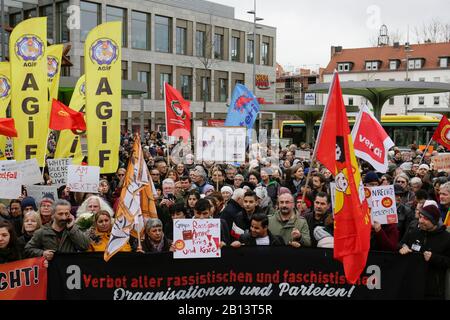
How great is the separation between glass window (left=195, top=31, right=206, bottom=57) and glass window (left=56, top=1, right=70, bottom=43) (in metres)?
13.1

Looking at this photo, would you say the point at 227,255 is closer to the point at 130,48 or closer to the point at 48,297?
the point at 48,297

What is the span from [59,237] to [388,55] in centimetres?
7769

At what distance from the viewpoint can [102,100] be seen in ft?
32.8

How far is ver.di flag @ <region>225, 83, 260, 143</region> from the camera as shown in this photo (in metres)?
15.2

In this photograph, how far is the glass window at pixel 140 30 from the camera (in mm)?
48756

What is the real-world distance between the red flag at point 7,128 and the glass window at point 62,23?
3684 cm

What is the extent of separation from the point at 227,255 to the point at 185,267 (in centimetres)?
44

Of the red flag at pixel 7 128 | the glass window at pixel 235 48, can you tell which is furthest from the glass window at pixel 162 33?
the red flag at pixel 7 128

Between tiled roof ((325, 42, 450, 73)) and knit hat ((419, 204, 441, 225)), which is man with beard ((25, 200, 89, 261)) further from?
tiled roof ((325, 42, 450, 73))

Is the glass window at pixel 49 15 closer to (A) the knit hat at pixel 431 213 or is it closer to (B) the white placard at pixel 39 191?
(B) the white placard at pixel 39 191

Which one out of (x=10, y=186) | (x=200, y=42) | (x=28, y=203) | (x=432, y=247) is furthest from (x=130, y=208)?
(x=200, y=42)

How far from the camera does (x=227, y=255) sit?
581 cm

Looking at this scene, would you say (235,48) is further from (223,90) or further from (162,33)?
(162,33)

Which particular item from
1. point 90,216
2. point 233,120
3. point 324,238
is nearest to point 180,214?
point 90,216
